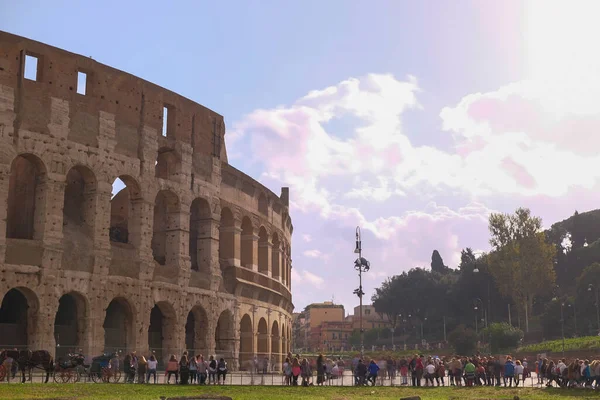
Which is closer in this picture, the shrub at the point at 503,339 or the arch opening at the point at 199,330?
the arch opening at the point at 199,330

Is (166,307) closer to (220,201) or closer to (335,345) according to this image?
(220,201)

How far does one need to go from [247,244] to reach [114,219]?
310 inches

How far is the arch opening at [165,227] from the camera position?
3628 cm

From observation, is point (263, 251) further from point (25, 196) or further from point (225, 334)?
point (25, 196)

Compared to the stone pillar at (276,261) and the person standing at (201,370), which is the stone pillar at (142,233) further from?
the stone pillar at (276,261)

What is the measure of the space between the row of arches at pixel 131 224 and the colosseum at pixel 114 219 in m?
0.06

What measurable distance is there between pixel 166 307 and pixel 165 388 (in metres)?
11.8

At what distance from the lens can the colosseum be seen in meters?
30.0

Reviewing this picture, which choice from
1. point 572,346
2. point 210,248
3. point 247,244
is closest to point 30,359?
point 210,248

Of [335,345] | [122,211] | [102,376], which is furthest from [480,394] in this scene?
[335,345]

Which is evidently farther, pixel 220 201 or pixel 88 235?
pixel 220 201

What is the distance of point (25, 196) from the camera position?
33.1 m

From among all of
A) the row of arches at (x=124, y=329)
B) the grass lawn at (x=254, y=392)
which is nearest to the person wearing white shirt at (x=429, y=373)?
the grass lawn at (x=254, y=392)

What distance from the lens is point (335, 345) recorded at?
417 ft
